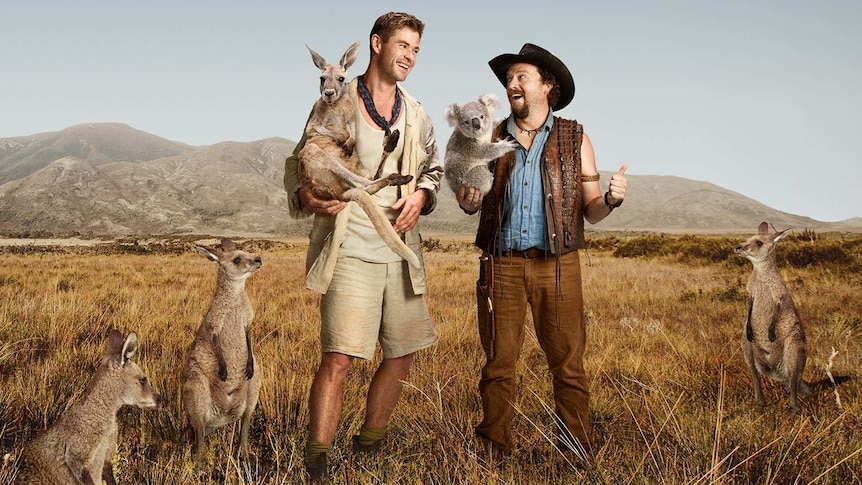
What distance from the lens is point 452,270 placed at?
1748 centimetres

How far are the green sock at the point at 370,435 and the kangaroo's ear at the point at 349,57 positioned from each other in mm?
2394

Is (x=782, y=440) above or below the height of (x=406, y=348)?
below

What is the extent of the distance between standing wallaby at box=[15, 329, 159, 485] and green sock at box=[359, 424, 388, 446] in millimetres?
1612

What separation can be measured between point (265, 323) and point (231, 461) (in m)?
5.04

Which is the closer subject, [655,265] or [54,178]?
[655,265]

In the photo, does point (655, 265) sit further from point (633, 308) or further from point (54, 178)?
point (54, 178)

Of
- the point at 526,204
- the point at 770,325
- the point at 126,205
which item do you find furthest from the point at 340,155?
the point at 126,205

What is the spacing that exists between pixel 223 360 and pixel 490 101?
275cm

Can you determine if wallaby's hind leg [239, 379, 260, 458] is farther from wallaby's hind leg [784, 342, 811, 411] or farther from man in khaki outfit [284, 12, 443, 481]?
wallaby's hind leg [784, 342, 811, 411]

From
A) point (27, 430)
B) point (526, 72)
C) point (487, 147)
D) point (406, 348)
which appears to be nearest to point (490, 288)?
point (406, 348)

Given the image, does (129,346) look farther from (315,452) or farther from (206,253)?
(315,452)

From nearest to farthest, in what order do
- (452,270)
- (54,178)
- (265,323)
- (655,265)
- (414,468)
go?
(414,468) < (265,323) < (452,270) < (655,265) < (54,178)

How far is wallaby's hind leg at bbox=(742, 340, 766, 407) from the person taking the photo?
451 cm

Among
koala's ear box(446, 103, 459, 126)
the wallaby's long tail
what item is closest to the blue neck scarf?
the wallaby's long tail
